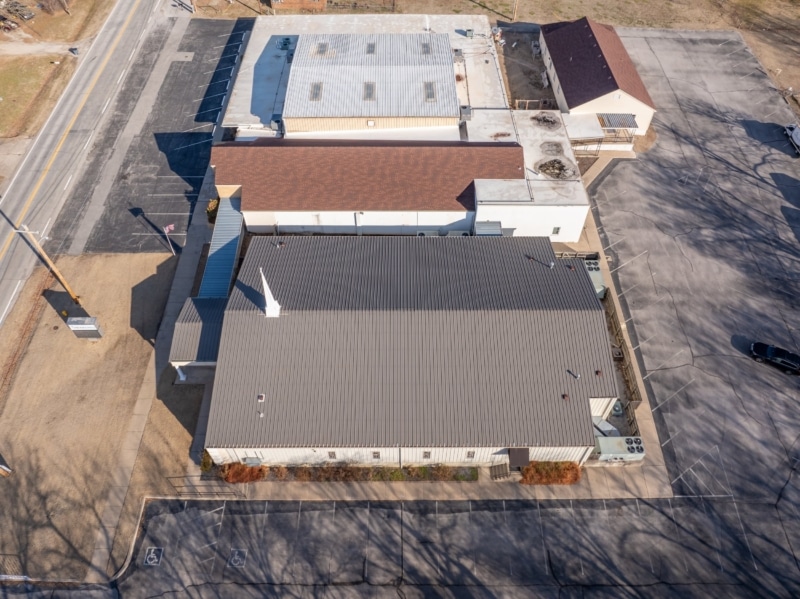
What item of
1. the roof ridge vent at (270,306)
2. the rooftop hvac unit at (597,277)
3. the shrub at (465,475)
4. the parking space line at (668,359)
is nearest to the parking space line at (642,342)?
the parking space line at (668,359)

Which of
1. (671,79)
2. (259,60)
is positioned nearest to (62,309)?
(259,60)

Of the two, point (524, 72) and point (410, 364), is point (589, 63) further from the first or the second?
point (410, 364)

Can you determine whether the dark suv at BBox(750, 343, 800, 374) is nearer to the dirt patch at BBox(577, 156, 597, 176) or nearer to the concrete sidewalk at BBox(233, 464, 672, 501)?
the concrete sidewalk at BBox(233, 464, 672, 501)

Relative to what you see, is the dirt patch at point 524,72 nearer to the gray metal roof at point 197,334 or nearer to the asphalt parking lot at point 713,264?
the asphalt parking lot at point 713,264

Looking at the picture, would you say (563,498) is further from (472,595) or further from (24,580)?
(24,580)

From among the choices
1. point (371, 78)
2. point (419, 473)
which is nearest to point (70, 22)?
point (371, 78)

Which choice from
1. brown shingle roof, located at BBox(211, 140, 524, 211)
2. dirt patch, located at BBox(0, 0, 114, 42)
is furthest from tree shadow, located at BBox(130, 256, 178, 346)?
dirt patch, located at BBox(0, 0, 114, 42)
